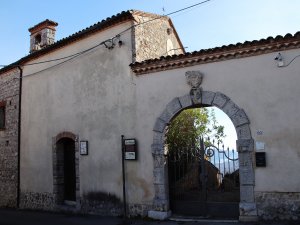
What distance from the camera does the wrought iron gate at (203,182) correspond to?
835 cm

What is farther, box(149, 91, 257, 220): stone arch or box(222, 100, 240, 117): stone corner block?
box(222, 100, 240, 117): stone corner block

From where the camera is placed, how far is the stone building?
7.55 metres

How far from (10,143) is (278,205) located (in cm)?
1052

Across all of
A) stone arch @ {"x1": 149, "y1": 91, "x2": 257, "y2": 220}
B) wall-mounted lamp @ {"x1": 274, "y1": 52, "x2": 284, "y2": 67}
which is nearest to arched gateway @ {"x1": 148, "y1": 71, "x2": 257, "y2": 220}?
stone arch @ {"x1": 149, "y1": 91, "x2": 257, "y2": 220}

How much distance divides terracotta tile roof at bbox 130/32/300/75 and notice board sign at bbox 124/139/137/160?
1.90 metres

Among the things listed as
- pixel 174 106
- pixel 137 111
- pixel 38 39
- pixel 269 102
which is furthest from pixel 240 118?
pixel 38 39

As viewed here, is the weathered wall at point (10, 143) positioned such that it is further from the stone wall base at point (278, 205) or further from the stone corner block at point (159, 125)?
the stone wall base at point (278, 205)

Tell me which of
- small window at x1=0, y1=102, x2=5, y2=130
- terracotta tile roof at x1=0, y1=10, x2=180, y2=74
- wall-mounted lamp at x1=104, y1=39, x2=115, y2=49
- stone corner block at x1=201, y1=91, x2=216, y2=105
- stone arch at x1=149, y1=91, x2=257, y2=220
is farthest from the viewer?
small window at x1=0, y1=102, x2=5, y2=130

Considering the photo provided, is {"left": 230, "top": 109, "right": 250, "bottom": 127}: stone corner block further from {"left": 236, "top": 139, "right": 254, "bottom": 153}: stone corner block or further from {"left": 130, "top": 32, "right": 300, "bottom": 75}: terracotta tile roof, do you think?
{"left": 130, "top": 32, "right": 300, "bottom": 75}: terracotta tile roof

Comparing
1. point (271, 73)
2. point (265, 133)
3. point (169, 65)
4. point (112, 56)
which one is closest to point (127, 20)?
point (112, 56)

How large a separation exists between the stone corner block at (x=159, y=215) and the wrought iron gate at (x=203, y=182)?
385mm

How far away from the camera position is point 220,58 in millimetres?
8242

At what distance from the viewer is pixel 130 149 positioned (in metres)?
9.39

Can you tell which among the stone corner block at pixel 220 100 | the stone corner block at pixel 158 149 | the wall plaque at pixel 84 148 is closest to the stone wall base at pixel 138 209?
the stone corner block at pixel 158 149
